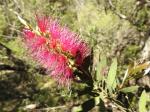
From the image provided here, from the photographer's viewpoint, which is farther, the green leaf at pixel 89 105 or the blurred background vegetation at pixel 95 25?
the blurred background vegetation at pixel 95 25

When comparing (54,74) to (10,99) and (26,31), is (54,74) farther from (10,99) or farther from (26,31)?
(10,99)

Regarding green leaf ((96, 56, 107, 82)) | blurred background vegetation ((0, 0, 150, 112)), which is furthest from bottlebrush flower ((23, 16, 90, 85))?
blurred background vegetation ((0, 0, 150, 112))

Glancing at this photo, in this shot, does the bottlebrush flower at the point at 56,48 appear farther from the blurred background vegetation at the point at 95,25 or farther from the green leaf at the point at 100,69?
the blurred background vegetation at the point at 95,25

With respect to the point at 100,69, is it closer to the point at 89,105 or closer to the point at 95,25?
the point at 89,105

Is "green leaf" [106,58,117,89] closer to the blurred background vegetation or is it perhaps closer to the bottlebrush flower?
the bottlebrush flower

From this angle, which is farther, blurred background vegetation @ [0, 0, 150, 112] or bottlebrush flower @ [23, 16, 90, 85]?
blurred background vegetation @ [0, 0, 150, 112]

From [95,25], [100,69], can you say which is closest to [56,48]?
[100,69]

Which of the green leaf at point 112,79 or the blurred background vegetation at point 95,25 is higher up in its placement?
the blurred background vegetation at point 95,25

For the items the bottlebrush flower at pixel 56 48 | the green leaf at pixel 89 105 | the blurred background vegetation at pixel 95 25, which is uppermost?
the blurred background vegetation at pixel 95 25

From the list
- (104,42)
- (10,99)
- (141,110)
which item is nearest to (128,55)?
(104,42)

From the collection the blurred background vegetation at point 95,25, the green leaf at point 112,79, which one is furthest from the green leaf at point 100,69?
the blurred background vegetation at point 95,25
